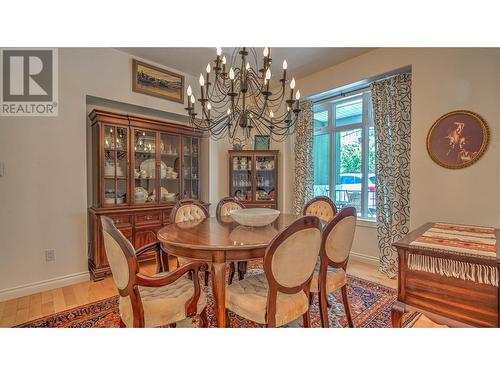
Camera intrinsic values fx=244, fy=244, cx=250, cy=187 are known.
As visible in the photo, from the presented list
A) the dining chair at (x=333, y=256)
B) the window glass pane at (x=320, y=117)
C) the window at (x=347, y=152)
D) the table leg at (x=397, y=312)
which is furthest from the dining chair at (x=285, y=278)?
the window glass pane at (x=320, y=117)

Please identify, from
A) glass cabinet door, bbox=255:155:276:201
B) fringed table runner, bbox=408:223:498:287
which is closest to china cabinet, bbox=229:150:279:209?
glass cabinet door, bbox=255:155:276:201

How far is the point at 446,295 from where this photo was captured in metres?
1.23

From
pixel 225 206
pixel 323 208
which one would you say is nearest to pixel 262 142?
pixel 225 206

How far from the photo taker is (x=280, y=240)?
4.30ft

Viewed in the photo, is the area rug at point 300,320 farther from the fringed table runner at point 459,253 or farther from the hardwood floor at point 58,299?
the fringed table runner at point 459,253

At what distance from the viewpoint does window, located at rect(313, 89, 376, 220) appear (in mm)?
3535

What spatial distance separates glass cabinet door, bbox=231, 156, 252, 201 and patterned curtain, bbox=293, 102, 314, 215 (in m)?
0.81

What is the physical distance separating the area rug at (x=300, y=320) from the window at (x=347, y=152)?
1463 mm

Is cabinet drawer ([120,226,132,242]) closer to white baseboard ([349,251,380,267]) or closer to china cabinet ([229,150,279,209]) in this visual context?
china cabinet ([229,150,279,209])

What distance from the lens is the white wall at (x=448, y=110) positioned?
220 centimetres

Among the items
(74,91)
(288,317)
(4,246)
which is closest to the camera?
(288,317)

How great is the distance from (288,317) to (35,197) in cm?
278
